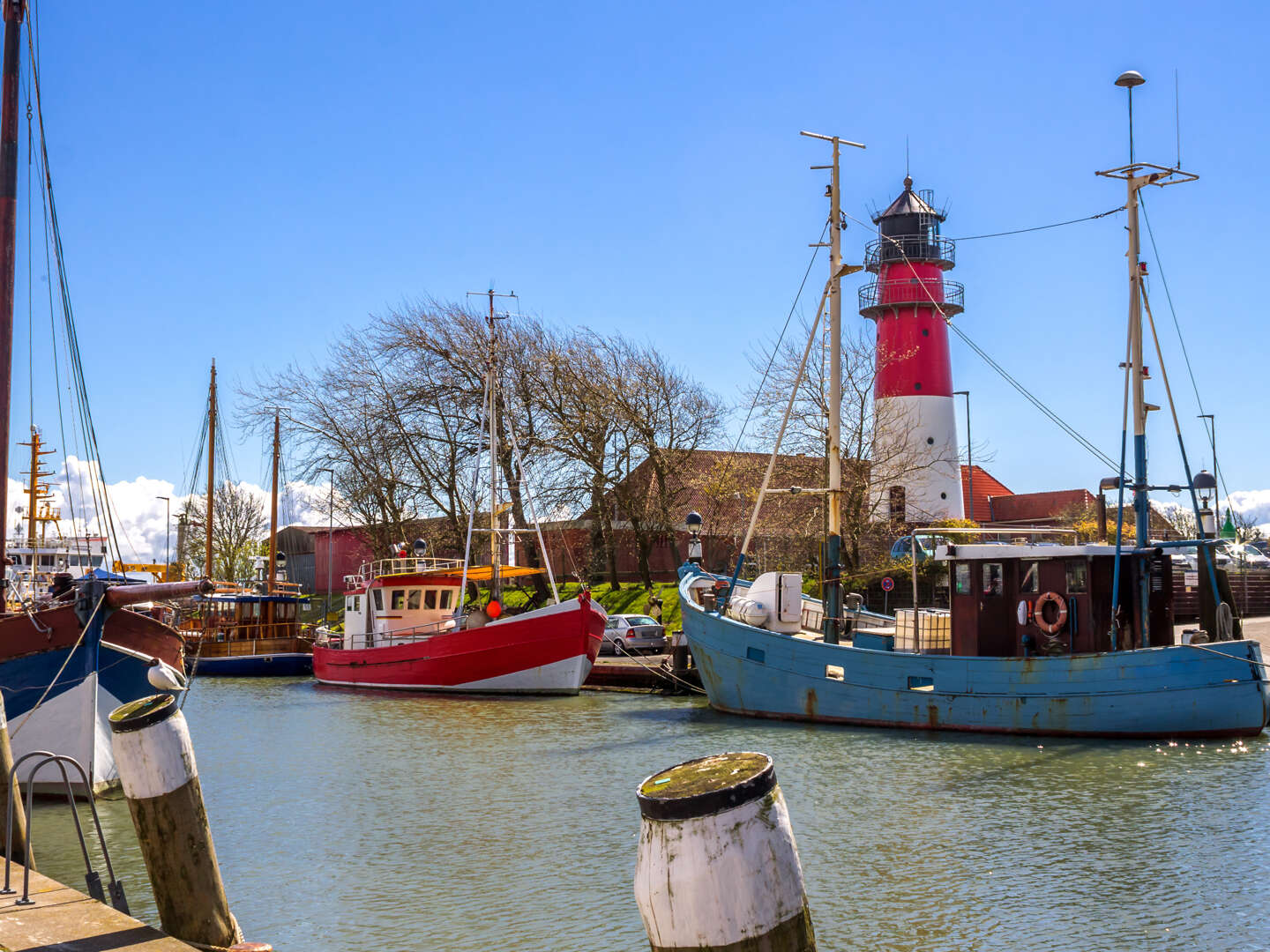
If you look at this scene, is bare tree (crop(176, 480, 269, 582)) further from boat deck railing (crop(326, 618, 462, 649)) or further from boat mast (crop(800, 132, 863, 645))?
boat mast (crop(800, 132, 863, 645))

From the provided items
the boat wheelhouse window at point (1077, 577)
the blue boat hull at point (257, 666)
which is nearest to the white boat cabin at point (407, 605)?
the blue boat hull at point (257, 666)

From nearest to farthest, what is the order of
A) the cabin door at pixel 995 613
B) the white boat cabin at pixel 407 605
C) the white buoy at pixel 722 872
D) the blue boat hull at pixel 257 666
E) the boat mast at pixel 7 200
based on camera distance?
the white buoy at pixel 722 872 → the boat mast at pixel 7 200 → the cabin door at pixel 995 613 → the white boat cabin at pixel 407 605 → the blue boat hull at pixel 257 666

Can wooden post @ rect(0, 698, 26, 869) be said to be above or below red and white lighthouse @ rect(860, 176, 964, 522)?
below

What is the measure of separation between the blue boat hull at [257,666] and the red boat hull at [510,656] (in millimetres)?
9333

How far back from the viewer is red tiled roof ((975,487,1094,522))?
5719 centimetres

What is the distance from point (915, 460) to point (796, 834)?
26.0 metres

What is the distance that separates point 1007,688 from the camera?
20.0 m

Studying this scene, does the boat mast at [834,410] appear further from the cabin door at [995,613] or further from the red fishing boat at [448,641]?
the red fishing boat at [448,641]

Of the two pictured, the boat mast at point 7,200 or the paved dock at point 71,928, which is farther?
the boat mast at point 7,200

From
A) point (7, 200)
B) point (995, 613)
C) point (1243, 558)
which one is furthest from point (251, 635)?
point (1243, 558)

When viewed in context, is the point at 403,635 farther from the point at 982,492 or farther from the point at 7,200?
the point at 982,492

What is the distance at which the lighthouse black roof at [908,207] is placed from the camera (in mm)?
44906

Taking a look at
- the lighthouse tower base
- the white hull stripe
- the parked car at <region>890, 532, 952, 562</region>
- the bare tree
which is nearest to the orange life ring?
the parked car at <region>890, 532, 952, 562</region>

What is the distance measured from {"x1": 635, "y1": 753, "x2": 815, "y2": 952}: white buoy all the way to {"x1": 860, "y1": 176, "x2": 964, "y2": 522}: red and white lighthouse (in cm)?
3279
